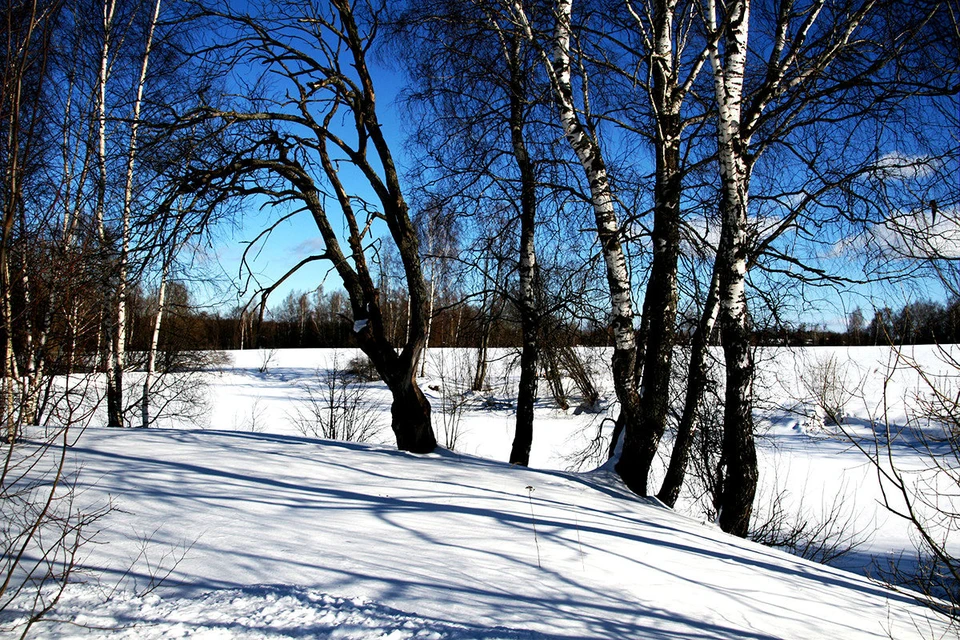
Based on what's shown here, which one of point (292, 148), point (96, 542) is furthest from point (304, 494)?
point (292, 148)

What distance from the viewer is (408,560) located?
3.11 meters

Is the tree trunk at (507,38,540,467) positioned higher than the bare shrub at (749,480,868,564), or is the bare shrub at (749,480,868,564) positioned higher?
the tree trunk at (507,38,540,467)

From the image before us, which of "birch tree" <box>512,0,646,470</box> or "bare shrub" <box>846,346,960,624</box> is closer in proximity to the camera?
"bare shrub" <box>846,346,960,624</box>

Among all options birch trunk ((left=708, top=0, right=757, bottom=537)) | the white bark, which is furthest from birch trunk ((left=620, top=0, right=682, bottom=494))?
birch trunk ((left=708, top=0, right=757, bottom=537))

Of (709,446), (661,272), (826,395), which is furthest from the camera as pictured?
(826,395)

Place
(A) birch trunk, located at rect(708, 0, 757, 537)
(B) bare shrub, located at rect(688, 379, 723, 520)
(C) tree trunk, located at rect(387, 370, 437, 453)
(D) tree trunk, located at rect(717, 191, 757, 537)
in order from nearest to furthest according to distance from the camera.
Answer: (A) birch trunk, located at rect(708, 0, 757, 537)
(D) tree trunk, located at rect(717, 191, 757, 537)
(C) tree trunk, located at rect(387, 370, 437, 453)
(B) bare shrub, located at rect(688, 379, 723, 520)

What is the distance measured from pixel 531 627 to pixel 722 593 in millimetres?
1338

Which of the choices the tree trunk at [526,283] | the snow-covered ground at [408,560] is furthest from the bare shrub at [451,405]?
the snow-covered ground at [408,560]

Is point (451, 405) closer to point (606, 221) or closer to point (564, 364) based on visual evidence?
point (564, 364)

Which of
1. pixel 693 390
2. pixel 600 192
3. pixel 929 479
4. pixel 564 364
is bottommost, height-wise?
pixel 929 479

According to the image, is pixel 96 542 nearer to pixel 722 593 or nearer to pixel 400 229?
pixel 722 593

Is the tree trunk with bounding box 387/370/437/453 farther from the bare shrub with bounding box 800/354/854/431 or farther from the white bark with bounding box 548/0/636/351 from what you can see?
the bare shrub with bounding box 800/354/854/431

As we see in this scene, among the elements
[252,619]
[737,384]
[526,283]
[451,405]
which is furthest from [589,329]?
[451,405]

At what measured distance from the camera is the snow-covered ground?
2.49m
